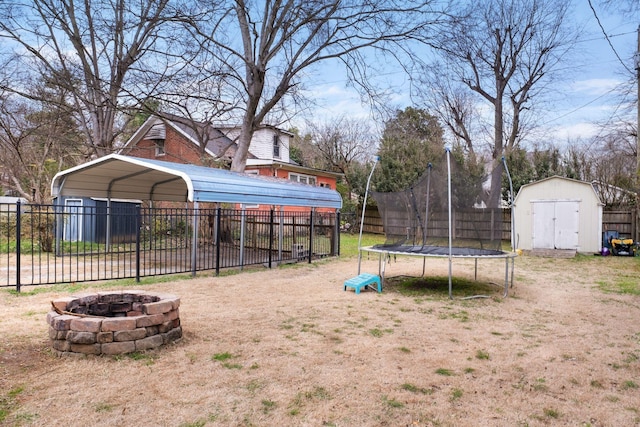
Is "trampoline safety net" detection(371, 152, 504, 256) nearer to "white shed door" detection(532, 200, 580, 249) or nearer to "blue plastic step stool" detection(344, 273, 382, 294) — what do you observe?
"blue plastic step stool" detection(344, 273, 382, 294)

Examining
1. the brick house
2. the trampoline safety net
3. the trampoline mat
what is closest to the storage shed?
the trampoline safety net

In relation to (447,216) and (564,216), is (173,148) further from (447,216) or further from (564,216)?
(447,216)

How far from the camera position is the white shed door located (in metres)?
15.2

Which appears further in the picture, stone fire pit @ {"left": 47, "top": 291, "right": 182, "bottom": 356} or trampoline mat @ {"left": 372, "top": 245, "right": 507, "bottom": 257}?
trampoline mat @ {"left": 372, "top": 245, "right": 507, "bottom": 257}

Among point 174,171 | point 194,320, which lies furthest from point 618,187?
point 194,320

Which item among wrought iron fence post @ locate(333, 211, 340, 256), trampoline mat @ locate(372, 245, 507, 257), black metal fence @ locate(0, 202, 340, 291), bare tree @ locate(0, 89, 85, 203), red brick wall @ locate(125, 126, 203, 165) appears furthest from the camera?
red brick wall @ locate(125, 126, 203, 165)

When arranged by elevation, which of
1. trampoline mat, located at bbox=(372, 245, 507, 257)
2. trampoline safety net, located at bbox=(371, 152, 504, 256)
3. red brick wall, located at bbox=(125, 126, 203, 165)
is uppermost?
red brick wall, located at bbox=(125, 126, 203, 165)

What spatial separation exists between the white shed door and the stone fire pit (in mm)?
14567

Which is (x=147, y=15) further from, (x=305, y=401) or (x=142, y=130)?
(x=305, y=401)

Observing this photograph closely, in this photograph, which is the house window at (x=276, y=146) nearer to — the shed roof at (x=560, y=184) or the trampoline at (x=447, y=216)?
the shed roof at (x=560, y=184)

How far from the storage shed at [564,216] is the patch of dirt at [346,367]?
29.3 ft

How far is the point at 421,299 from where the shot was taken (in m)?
7.30

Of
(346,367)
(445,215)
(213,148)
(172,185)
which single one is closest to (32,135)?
(172,185)

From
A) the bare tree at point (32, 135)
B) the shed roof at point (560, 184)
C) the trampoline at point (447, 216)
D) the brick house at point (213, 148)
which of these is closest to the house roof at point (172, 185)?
the trampoline at point (447, 216)
